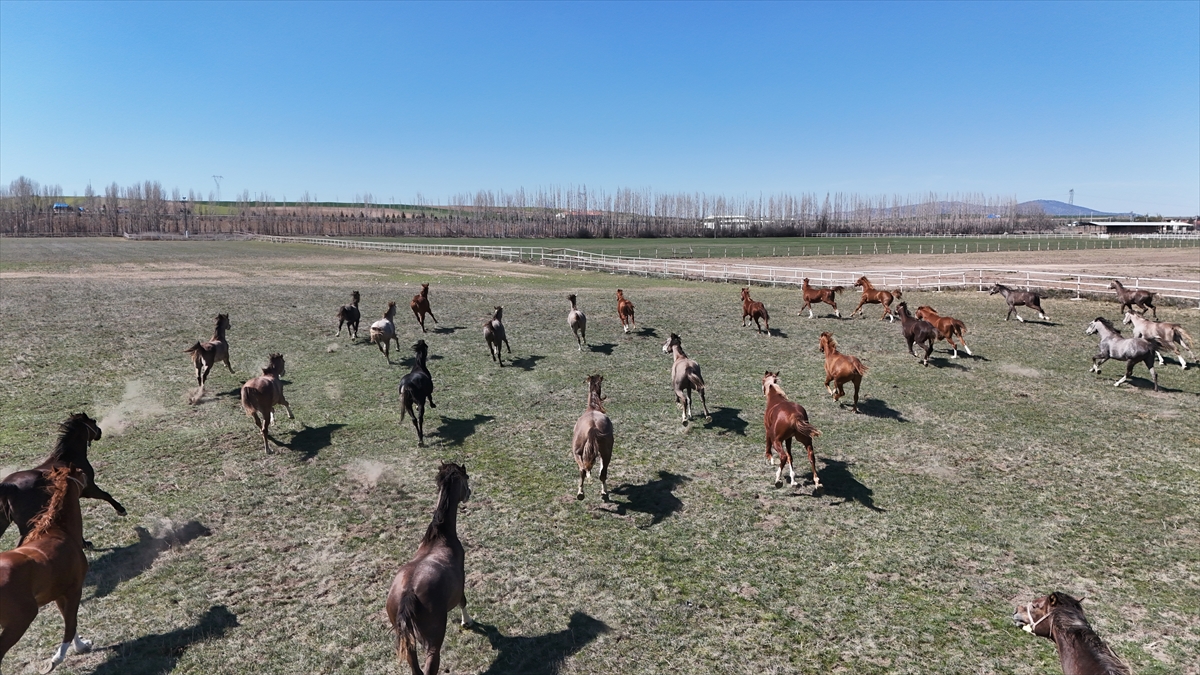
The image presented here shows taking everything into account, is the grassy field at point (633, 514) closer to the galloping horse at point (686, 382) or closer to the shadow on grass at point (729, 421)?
the shadow on grass at point (729, 421)

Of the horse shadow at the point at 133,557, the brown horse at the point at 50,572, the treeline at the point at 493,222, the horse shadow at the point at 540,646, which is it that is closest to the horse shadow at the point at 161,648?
the brown horse at the point at 50,572

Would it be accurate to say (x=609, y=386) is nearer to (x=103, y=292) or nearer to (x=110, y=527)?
(x=110, y=527)

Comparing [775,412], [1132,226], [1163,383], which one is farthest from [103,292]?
[1132,226]

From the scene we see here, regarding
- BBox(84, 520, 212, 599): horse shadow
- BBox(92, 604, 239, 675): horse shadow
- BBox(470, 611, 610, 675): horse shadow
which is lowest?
BBox(470, 611, 610, 675): horse shadow

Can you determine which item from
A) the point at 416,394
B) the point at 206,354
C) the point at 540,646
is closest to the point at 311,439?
the point at 416,394

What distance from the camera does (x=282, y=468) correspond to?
379 inches

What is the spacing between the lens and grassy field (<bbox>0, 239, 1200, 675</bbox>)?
562 centimetres

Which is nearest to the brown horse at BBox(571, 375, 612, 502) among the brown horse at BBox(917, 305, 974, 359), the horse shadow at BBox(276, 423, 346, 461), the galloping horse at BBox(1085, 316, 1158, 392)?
the horse shadow at BBox(276, 423, 346, 461)

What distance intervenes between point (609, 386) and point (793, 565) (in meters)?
7.86

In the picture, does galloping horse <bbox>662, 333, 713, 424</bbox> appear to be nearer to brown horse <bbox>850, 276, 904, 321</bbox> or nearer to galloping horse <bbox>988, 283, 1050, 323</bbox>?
brown horse <bbox>850, 276, 904, 321</bbox>

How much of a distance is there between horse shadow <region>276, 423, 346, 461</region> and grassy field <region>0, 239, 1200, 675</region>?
0.06 metres

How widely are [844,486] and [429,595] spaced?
6329 millimetres

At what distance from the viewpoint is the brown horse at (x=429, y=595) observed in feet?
15.2

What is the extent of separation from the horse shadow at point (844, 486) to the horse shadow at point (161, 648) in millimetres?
7155
